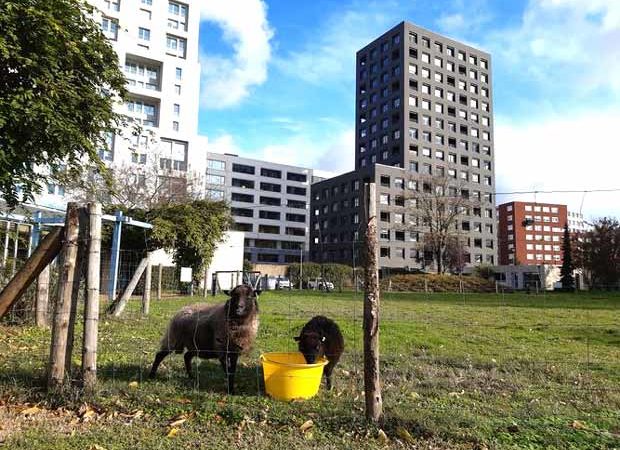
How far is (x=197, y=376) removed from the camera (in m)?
6.68

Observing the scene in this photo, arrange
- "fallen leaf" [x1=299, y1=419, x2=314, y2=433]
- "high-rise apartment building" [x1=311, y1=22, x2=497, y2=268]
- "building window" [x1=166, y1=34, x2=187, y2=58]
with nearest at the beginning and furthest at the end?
"fallen leaf" [x1=299, y1=419, x2=314, y2=433], "building window" [x1=166, y1=34, x2=187, y2=58], "high-rise apartment building" [x1=311, y1=22, x2=497, y2=268]

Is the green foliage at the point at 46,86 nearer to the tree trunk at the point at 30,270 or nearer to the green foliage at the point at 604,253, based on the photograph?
the tree trunk at the point at 30,270

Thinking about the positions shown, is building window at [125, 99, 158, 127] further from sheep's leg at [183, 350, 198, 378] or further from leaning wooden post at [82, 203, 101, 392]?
sheep's leg at [183, 350, 198, 378]

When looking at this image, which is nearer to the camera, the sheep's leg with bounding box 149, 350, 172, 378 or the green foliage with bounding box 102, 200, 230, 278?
the sheep's leg with bounding box 149, 350, 172, 378

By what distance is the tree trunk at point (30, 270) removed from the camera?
638cm

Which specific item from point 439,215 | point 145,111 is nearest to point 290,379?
point 439,215

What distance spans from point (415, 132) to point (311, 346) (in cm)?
8601

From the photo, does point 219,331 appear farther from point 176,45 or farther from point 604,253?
point 176,45

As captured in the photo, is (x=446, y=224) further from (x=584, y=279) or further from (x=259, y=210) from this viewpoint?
(x=259, y=210)

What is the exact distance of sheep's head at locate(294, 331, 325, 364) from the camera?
21.8 ft

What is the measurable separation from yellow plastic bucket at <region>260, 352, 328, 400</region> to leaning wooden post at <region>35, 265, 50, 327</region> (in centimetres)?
760

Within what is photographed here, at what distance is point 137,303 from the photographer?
18000 millimetres

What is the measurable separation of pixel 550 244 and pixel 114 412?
13413cm

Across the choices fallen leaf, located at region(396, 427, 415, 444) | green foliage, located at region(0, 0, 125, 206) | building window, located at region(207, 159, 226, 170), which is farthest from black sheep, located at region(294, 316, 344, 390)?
building window, located at region(207, 159, 226, 170)
